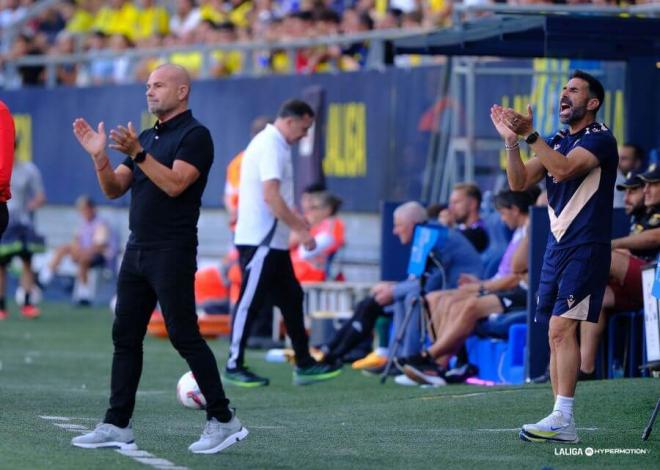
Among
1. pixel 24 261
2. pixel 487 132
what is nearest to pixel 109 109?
pixel 24 261

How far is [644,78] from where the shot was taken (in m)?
13.5

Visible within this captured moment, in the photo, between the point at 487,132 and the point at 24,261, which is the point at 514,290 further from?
the point at 24,261

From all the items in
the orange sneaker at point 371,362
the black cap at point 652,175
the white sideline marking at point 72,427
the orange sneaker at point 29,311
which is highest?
the black cap at point 652,175

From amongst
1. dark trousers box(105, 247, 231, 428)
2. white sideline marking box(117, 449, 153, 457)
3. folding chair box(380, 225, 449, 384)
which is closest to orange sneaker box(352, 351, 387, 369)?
folding chair box(380, 225, 449, 384)

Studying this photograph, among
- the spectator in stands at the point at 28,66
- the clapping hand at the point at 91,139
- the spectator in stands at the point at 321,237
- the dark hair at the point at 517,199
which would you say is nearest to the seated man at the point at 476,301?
the dark hair at the point at 517,199

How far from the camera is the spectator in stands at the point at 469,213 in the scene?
1399 centimetres

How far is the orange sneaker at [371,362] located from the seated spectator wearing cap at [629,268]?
2.85 m

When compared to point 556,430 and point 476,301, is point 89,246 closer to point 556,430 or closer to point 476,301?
point 476,301

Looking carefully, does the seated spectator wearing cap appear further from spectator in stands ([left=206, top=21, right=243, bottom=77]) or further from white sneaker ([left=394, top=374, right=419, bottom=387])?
spectator in stands ([left=206, top=21, right=243, bottom=77])

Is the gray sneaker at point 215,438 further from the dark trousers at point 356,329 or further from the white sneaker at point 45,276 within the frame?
the white sneaker at point 45,276

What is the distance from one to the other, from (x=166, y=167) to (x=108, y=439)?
1.37m

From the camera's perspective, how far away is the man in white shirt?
11.9 metres

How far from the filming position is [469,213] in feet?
46.2

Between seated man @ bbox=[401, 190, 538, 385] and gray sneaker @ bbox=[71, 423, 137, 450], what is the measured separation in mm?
4523
